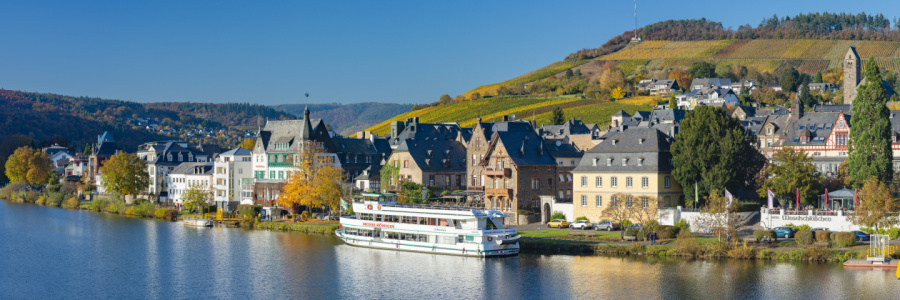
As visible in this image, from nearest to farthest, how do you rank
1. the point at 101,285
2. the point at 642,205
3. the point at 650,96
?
the point at 101,285, the point at 642,205, the point at 650,96

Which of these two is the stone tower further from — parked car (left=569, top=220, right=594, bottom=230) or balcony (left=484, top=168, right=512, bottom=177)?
parked car (left=569, top=220, right=594, bottom=230)

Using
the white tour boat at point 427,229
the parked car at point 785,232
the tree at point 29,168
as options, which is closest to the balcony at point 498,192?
the white tour boat at point 427,229

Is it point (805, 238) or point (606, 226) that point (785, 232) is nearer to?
point (805, 238)

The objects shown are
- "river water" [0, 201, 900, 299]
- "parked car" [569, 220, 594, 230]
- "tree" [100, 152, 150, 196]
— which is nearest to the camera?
"river water" [0, 201, 900, 299]

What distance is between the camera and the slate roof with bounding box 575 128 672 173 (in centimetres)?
7650

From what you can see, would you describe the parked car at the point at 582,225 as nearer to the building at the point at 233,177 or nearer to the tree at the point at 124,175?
the building at the point at 233,177

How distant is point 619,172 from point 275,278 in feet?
109

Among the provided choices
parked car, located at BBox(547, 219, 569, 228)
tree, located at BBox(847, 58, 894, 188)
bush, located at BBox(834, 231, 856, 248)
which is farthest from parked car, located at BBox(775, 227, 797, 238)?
parked car, located at BBox(547, 219, 569, 228)

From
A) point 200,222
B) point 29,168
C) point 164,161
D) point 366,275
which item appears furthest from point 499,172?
point 29,168

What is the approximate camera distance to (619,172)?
7750 cm

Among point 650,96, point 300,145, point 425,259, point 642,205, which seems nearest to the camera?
point 425,259

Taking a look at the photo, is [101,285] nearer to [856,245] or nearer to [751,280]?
[751,280]

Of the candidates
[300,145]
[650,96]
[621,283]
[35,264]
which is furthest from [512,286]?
[650,96]

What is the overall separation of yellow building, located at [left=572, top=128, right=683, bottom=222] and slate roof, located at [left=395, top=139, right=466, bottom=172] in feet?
74.3
